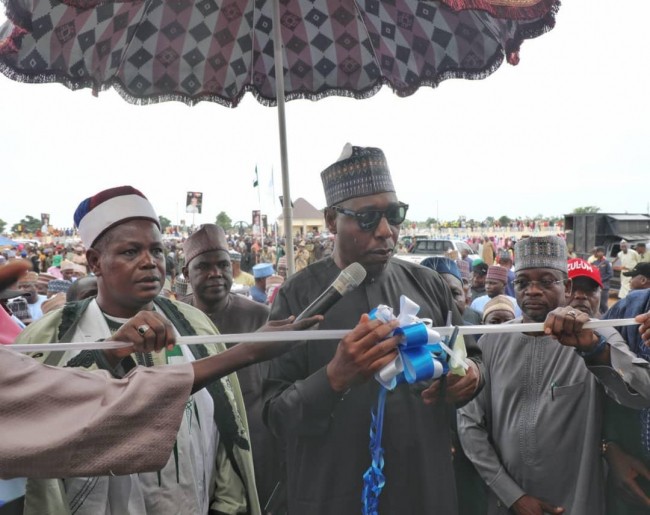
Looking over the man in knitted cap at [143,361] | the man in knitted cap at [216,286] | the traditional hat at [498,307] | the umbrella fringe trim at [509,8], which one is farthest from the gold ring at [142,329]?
the traditional hat at [498,307]

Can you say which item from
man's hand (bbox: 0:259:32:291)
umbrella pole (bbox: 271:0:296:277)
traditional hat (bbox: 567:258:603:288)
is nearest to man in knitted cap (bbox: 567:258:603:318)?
traditional hat (bbox: 567:258:603:288)

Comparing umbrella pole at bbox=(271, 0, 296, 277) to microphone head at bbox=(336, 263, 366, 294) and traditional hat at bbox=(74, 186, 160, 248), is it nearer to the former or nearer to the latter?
traditional hat at bbox=(74, 186, 160, 248)

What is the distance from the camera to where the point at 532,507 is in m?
2.50

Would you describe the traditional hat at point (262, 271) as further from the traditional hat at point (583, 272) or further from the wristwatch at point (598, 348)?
the wristwatch at point (598, 348)

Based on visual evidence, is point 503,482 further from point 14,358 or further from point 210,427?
point 14,358

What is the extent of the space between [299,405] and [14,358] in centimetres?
100

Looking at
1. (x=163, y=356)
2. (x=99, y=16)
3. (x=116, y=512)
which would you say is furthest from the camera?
(x=99, y=16)

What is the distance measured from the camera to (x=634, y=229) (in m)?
19.5

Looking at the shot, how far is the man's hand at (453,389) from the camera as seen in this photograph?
6.53ft

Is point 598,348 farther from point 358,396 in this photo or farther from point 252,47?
point 252,47

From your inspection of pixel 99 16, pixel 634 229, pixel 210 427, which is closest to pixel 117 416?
pixel 210 427

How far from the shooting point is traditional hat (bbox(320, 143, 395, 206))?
2.36 m

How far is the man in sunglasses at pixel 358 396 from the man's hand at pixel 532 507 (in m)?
0.58

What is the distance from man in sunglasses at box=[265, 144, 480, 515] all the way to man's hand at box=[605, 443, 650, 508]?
0.95m
